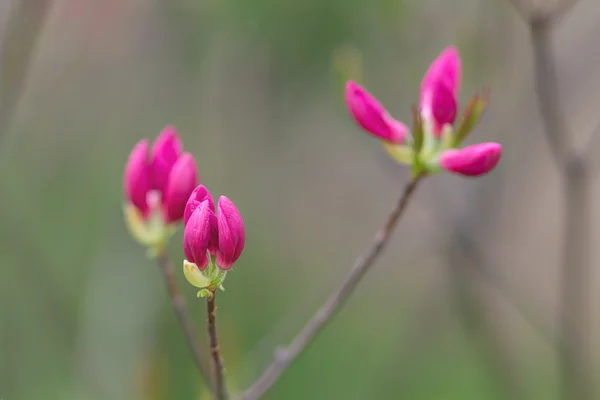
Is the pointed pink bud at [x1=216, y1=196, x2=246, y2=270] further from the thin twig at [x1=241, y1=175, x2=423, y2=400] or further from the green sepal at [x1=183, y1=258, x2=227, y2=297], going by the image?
the thin twig at [x1=241, y1=175, x2=423, y2=400]

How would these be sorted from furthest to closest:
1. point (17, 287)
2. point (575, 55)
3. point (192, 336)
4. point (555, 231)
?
1. point (555, 231)
2. point (17, 287)
3. point (575, 55)
4. point (192, 336)

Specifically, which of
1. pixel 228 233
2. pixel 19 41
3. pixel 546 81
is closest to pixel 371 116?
pixel 228 233

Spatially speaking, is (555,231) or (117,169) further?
(555,231)

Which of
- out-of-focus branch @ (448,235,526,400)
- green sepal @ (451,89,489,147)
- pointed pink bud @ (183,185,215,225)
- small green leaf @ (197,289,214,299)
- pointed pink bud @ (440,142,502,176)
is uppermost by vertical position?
green sepal @ (451,89,489,147)

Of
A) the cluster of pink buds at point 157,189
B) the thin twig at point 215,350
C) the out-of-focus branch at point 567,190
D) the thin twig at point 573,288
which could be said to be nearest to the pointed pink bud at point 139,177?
the cluster of pink buds at point 157,189

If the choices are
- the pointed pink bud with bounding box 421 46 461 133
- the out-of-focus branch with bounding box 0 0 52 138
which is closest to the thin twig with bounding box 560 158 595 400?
the pointed pink bud with bounding box 421 46 461 133

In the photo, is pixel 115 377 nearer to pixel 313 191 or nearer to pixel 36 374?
pixel 36 374

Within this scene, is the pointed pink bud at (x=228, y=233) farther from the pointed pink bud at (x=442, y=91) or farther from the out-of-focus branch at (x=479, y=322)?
the out-of-focus branch at (x=479, y=322)

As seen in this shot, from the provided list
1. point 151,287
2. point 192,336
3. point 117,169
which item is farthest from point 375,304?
point 192,336
